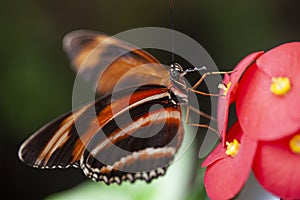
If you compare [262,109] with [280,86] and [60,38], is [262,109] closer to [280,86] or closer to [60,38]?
[280,86]

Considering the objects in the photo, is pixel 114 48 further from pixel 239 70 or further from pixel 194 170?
pixel 194 170

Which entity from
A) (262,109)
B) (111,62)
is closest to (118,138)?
(111,62)

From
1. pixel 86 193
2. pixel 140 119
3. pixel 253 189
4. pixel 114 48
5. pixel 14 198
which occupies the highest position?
pixel 114 48

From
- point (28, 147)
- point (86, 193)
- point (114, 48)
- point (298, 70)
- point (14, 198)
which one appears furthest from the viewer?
point (14, 198)

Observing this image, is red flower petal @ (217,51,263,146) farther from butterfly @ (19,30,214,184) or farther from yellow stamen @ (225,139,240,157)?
butterfly @ (19,30,214,184)

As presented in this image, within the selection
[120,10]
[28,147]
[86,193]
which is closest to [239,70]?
[28,147]

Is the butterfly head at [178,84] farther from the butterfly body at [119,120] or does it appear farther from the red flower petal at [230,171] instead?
the red flower petal at [230,171]

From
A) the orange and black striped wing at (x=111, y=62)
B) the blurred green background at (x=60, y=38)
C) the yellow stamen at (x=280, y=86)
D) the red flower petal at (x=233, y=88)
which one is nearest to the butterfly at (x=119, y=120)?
the orange and black striped wing at (x=111, y=62)
